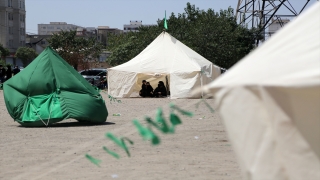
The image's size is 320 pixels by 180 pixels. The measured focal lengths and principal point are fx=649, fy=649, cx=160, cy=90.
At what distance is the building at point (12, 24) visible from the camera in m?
111

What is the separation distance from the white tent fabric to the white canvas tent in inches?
988

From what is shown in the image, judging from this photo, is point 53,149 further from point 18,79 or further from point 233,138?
point 233,138

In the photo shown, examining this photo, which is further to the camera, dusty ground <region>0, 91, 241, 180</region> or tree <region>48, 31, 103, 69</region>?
tree <region>48, 31, 103, 69</region>

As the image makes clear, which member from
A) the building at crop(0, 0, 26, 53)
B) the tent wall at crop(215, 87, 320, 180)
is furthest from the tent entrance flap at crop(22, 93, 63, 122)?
the building at crop(0, 0, 26, 53)

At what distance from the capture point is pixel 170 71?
31938 millimetres

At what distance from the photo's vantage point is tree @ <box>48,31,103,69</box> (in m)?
60.5

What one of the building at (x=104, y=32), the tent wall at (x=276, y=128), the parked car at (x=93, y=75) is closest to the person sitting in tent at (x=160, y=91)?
the parked car at (x=93, y=75)

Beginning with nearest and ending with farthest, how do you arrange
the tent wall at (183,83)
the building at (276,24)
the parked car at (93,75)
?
the tent wall at (183,83), the building at (276,24), the parked car at (93,75)

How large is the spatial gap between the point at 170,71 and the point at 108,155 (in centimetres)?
2100

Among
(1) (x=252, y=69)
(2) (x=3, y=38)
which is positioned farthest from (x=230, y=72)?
(2) (x=3, y=38)

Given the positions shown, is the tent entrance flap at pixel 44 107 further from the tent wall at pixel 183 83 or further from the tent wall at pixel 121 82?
the tent wall at pixel 121 82

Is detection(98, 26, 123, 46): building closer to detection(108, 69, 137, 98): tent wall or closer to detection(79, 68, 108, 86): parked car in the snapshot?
detection(79, 68, 108, 86): parked car

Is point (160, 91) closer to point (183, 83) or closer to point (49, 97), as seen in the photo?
point (183, 83)

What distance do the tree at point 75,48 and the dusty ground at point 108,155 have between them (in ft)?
145
